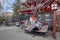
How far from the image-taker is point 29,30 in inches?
606

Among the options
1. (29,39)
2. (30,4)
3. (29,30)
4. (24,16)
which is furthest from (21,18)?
(29,39)

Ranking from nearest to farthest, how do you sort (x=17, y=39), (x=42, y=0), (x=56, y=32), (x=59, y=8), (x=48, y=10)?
1. (x=59, y=8)
2. (x=56, y=32)
3. (x=17, y=39)
4. (x=42, y=0)
5. (x=48, y=10)

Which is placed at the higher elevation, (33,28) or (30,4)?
(30,4)

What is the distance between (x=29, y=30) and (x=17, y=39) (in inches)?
132

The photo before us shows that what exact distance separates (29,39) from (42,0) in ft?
28.8

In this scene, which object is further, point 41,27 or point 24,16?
point 24,16

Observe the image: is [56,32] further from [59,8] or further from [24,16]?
[24,16]

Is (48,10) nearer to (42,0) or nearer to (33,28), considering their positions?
(42,0)

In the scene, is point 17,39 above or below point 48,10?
below

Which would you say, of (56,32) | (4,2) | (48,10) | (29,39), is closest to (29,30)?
(29,39)

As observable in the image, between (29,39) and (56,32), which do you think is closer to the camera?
(56,32)

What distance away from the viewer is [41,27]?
48.6 ft

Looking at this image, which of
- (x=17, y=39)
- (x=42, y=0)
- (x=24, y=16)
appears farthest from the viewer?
(x=24, y=16)

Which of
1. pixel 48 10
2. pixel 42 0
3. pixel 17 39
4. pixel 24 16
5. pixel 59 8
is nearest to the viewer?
→ pixel 59 8
